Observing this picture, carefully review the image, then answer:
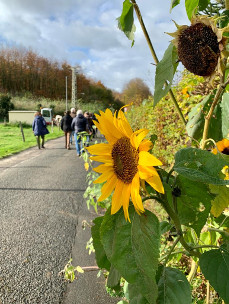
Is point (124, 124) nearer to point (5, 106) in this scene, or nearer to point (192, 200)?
point (192, 200)

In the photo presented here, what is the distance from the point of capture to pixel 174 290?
0.53 metres

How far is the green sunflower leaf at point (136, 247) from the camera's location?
0.44 m

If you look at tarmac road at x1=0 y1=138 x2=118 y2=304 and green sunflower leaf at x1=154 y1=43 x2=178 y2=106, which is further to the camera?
tarmac road at x1=0 y1=138 x2=118 y2=304

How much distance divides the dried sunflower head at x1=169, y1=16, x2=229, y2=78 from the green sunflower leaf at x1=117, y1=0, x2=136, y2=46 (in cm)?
16

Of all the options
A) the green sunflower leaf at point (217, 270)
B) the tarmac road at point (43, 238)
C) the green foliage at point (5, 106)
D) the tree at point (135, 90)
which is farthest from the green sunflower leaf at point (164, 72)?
the green foliage at point (5, 106)

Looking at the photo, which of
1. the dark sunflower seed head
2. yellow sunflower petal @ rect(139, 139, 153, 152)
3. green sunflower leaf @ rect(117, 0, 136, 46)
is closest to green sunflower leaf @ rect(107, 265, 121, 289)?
yellow sunflower petal @ rect(139, 139, 153, 152)

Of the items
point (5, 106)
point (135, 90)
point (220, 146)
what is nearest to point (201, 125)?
point (220, 146)

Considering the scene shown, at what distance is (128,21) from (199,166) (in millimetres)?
394

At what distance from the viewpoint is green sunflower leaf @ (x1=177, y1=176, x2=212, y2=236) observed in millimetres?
536

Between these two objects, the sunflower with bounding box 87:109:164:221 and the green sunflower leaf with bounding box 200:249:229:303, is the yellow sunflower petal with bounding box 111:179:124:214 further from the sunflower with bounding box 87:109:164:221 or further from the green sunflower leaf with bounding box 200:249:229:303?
Answer: the green sunflower leaf with bounding box 200:249:229:303

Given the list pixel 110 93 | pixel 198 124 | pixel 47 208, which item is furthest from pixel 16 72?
pixel 198 124

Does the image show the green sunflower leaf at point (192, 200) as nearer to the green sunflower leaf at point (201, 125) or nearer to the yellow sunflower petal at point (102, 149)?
the yellow sunflower petal at point (102, 149)

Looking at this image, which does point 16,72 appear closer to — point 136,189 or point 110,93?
point 110,93

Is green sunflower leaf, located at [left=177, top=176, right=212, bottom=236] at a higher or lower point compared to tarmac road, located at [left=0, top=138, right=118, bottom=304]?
higher
